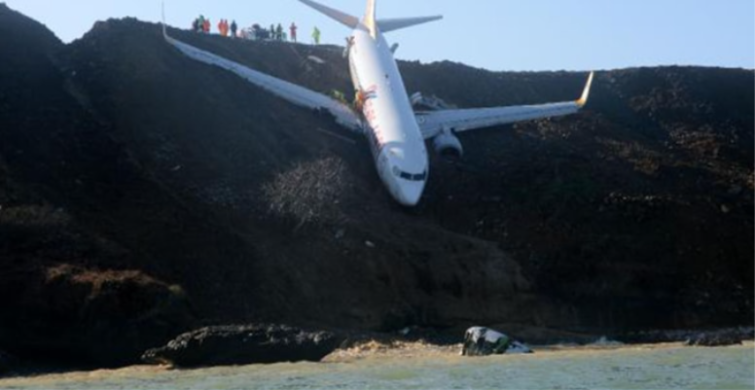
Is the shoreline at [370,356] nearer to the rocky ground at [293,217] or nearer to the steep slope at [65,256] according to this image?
the steep slope at [65,256]

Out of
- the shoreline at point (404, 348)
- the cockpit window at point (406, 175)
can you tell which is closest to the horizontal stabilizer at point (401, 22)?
the cockpit window at point (406, 175)

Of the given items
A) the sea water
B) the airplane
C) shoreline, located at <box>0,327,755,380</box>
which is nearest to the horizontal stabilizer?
the airplane

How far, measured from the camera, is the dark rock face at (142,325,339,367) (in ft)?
107

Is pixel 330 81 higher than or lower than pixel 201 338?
higher

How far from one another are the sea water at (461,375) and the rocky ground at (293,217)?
349 centimetres

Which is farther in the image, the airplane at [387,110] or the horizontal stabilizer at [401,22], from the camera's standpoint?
the horizontal stabilizer at [401,22]

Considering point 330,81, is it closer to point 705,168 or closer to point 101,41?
point 101,41

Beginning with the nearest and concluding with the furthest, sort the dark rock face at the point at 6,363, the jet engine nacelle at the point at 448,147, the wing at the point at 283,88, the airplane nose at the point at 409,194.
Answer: the dark rock face at the point at 6,363 → the airplane nose at the point at 409,194 → the jet engine nacelle at the point at 448,147 → the wing at the point at 283,88

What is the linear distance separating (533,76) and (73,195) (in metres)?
32.6

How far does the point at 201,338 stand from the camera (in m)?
32.7

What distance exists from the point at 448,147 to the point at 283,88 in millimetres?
6988

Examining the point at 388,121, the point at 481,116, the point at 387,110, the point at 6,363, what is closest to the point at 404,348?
the point at 6,363

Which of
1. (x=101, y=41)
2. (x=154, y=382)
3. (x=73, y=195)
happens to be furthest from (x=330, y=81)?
Answer: (x=154, y=382)

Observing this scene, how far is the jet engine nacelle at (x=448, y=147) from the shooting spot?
188 ft
